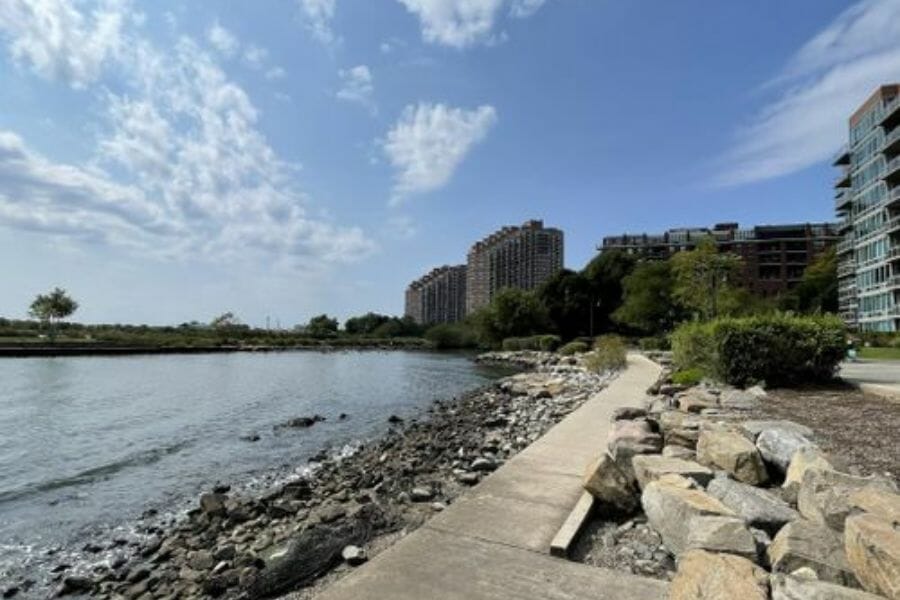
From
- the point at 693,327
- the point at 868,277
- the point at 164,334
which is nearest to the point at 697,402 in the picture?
the point at 693,327

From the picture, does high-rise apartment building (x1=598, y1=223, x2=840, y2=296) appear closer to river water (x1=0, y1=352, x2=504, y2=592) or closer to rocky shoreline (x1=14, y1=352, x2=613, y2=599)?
river water (x1=0, y1=352, x2=504, y2=592)

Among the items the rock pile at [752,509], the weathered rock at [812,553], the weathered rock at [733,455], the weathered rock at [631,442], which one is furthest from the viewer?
the weathered rock at [631,442]

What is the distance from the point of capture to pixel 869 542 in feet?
12.6

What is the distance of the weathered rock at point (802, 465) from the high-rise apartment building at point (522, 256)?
115m

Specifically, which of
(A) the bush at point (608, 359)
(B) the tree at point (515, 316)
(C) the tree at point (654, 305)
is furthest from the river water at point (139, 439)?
(B) the tree at point (515, 316)

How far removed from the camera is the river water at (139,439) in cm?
1061

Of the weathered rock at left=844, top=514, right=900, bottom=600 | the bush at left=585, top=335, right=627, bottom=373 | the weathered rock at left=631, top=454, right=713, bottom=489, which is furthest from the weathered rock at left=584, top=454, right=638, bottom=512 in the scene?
the bush at left=585, top=335, right=627, bottom=373

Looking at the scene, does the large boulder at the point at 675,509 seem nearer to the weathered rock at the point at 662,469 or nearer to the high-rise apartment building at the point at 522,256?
the weathered rock at the point at 662,469

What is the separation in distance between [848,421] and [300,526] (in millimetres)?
8249

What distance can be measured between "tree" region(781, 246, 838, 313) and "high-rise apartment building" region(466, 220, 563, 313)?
4329cm

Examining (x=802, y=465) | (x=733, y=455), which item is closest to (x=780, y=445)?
(x=733, y=455)

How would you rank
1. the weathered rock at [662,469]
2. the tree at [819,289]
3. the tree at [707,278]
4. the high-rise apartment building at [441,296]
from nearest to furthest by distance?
the weathered rock at [662,469] → the tree at [707,278] → the tree at [819,289] → the high-rise apartment building at [441,296]

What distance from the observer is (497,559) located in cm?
535

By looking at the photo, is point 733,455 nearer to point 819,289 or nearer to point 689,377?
point 689,377
